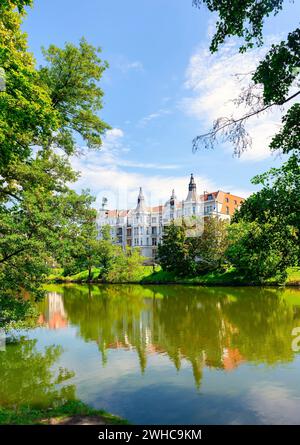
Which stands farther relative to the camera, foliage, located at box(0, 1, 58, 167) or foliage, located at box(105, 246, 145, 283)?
foliage, located at box(105, 246, 145, 283)

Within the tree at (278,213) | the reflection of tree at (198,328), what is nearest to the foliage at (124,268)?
the reflection of tree at (198,328)

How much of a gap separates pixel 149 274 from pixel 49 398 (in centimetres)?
5187

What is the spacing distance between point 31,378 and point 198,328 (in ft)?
35.8

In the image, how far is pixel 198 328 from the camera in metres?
20.5

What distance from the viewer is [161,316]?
25219 millimetres

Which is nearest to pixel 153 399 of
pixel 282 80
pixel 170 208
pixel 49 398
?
pixel 49 398

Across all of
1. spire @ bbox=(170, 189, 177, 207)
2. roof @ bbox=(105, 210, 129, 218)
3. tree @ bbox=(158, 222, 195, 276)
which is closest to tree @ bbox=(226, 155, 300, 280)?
tree @ bbox=(158, 222, 195, 276)

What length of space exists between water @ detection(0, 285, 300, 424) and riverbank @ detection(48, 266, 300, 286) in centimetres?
2229

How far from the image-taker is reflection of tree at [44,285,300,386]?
14.7 meters

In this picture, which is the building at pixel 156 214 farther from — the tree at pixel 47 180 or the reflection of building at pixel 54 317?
the tree at pixel 47 180
